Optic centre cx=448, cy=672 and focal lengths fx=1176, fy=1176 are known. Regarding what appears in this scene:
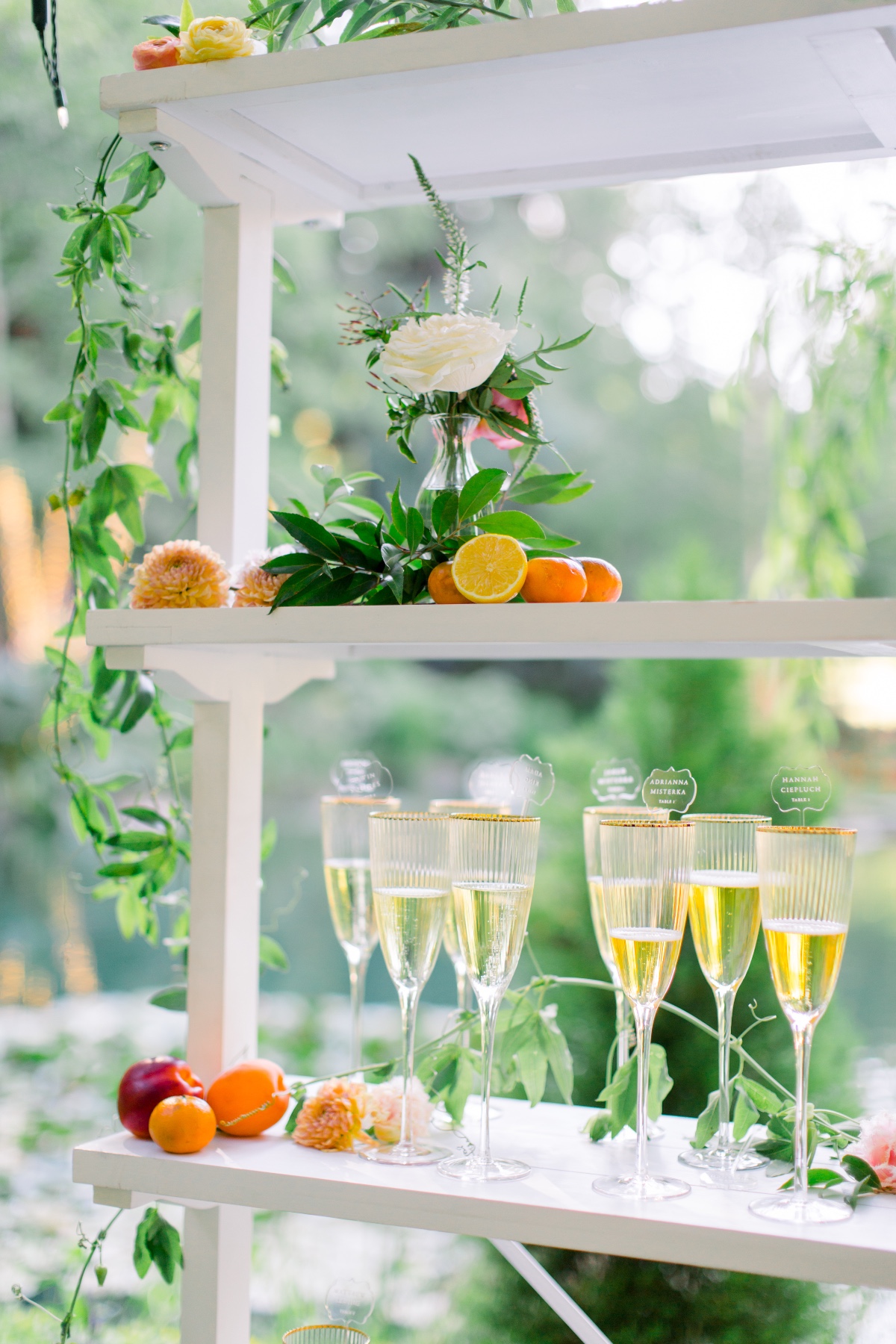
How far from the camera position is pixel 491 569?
815 mm

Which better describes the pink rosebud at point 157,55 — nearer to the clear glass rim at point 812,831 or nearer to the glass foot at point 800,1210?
the clear glass rim at point 812,831

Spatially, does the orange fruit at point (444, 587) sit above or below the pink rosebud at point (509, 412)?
below

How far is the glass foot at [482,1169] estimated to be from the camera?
0.84 metres

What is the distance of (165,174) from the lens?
3.30 ft

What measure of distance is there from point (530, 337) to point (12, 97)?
2.77 meters

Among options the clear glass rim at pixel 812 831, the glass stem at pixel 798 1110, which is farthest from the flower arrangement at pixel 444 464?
the glass stem at pixel 798 1110

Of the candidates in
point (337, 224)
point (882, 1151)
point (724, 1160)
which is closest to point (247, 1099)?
point (724, 1160)

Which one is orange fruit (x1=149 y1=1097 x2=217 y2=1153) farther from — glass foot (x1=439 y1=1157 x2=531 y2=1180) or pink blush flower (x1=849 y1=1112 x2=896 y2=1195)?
pink blush flower (x1=849 y1=1112 x2=896 y2=1195)

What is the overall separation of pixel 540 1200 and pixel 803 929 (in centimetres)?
25

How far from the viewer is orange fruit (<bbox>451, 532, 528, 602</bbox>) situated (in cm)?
81

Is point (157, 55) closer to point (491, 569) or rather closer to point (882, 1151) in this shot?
point (491, 569)

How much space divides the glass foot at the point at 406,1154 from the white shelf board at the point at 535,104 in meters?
0.78

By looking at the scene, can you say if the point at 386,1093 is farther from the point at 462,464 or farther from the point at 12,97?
the point at 12,97

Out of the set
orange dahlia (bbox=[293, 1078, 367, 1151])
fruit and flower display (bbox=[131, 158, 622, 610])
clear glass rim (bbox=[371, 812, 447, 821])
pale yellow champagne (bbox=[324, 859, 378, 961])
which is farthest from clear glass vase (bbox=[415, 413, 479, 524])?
orange dahlia (bbox=[293, 1078, 367, 1151])
